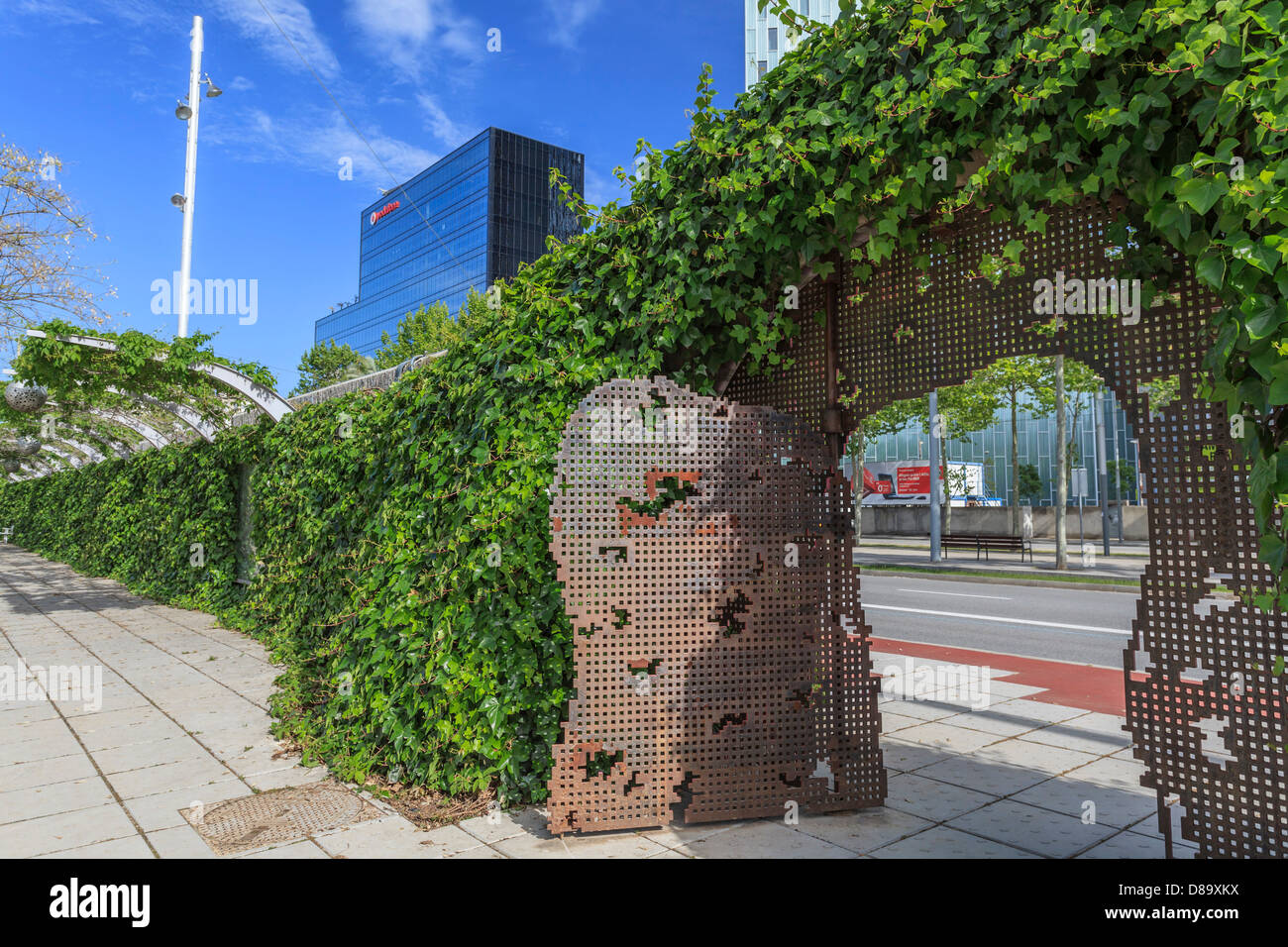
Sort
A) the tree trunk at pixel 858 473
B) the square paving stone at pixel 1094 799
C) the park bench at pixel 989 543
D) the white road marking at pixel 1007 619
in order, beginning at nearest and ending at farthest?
1. the square paving stone at pixel 1094 799
2. the white road marking at pixel 1007 619
3. the park bench at pixel 989 543
4. the tree trunk at pixel 858 473

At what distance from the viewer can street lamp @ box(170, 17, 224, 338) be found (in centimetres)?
1455

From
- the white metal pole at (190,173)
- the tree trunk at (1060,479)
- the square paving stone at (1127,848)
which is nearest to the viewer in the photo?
the square paving stone at (1127,848)

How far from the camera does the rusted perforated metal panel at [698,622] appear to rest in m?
3.87

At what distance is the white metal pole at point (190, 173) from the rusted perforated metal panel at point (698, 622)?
532 inches

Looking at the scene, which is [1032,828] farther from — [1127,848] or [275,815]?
[275,815]

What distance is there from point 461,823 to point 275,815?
103 cm

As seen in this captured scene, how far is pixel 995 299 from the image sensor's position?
3.49 m

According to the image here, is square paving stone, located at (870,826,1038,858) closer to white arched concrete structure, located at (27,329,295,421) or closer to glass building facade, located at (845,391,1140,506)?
white arched concrete structure, located at (27,329,295,421)

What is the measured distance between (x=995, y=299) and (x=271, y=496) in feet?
23.8

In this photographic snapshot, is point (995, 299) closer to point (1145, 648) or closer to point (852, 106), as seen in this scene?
point (852, 106)

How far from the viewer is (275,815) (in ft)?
13.4

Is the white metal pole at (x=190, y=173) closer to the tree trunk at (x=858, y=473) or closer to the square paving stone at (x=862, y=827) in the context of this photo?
the square paving stone at (x=862, y=827)

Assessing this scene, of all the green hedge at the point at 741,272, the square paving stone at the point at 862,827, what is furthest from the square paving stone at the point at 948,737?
the green hedge at the point at 741,272
